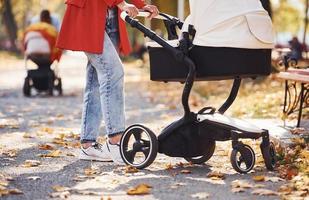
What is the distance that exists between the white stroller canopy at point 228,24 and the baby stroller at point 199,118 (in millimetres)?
82

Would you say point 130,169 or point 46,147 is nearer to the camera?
point 130,169

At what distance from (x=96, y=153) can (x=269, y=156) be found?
1492 mm

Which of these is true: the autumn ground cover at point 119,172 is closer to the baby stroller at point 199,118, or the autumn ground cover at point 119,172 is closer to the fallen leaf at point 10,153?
the fallen leaf at point 10,153

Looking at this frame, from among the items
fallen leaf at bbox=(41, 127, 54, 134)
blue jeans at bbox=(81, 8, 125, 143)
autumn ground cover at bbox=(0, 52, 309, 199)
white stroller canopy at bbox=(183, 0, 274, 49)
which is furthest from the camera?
fallen leaf at bbox=(41, 127, 54, 134)

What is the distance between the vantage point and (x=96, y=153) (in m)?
6.07

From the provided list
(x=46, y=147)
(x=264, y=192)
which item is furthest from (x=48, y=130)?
(x=264, y=192)

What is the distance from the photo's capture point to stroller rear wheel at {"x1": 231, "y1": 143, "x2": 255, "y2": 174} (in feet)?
17.5

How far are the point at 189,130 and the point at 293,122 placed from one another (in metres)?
2.50

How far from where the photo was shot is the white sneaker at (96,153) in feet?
19.7

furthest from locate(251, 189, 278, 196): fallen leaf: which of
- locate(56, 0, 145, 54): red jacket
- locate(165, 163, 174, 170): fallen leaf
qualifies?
locate(56, 0, 145, 54): red jacket

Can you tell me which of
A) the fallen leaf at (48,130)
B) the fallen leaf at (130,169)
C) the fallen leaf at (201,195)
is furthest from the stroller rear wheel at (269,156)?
the fallen leaf at (48,130)

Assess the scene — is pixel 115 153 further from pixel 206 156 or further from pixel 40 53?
pixel 40 53

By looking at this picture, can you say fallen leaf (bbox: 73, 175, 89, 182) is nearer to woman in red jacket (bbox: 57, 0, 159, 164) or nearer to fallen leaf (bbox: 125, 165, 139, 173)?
fallen leaf (bbox: 125, 165, 139, 173)

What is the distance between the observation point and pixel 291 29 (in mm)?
64188
